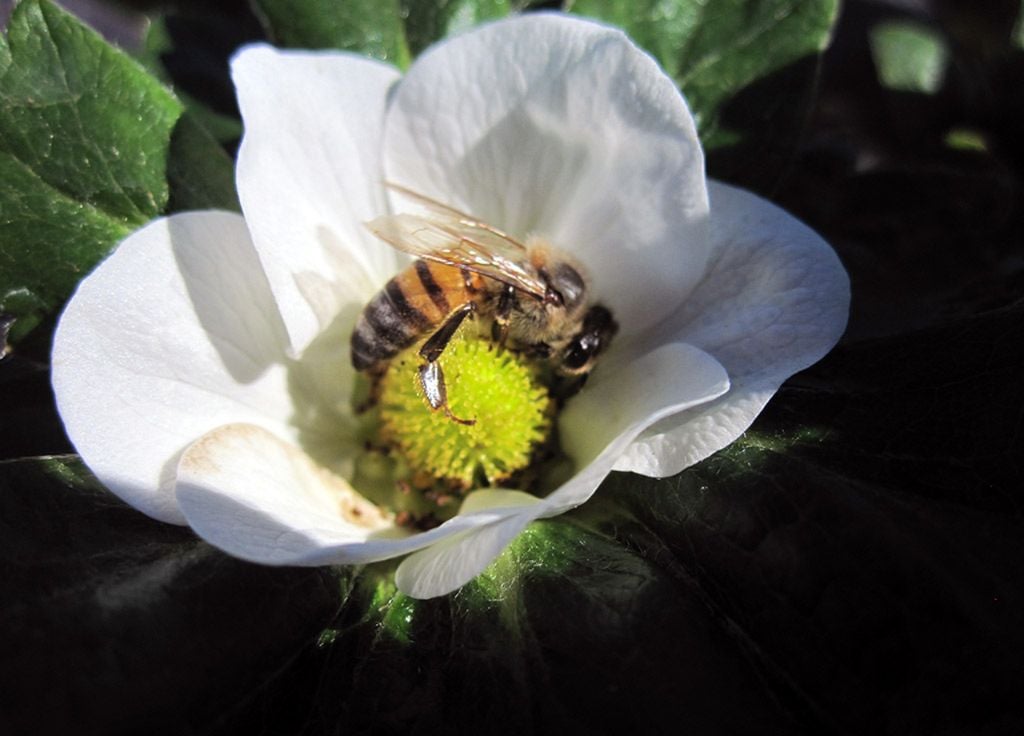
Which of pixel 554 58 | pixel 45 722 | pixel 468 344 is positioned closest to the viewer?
pixel 45 722

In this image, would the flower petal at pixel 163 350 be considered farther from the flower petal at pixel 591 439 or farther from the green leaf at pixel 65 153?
the flower petal at pixel 591 439

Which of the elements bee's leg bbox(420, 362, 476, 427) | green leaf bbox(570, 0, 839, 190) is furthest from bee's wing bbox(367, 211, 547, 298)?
green leaf bbox(570, 0, 839, 190)

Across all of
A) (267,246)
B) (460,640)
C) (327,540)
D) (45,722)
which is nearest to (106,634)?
(45,722)

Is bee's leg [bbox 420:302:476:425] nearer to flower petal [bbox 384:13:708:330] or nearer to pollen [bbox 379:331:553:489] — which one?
pollen [bbox 379:331:553:489]

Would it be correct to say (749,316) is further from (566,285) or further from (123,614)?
(123,614)

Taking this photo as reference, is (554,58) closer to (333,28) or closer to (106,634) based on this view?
(333,28)
